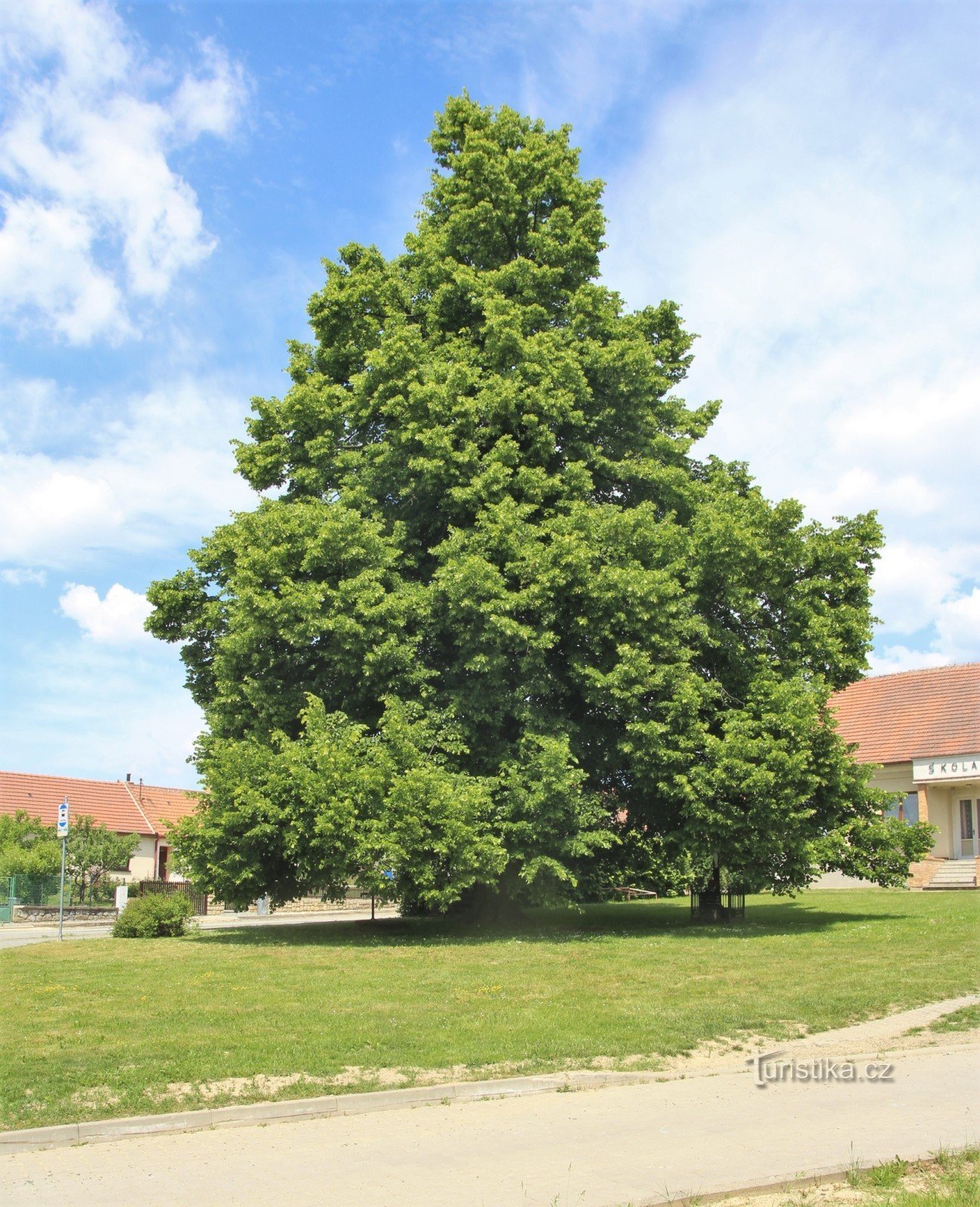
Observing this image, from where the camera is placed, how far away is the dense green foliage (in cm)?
3841

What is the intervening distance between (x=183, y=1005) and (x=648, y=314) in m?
18.9

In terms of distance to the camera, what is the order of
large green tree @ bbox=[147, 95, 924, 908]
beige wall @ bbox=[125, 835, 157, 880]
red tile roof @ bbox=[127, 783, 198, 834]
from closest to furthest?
large green tree @ bbox=[147, 95, 924, 908] < beige wall @ bbox=[125, 835, 157, 880] < red tile roof @ bbox=[127, 783, 198, 834]

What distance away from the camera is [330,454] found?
78.3ft

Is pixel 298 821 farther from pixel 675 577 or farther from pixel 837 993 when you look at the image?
pixel 837 993

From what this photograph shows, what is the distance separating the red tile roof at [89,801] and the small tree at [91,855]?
10222 mm

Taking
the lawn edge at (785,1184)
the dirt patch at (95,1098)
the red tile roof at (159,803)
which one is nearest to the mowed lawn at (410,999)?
the dirt patch at (95,1098)

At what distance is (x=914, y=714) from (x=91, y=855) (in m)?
32.1

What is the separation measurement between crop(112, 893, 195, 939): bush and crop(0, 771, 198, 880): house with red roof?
33.0 m

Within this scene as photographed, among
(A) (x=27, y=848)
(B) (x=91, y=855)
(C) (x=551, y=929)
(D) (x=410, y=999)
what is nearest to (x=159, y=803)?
(A) (x=27, y=848)

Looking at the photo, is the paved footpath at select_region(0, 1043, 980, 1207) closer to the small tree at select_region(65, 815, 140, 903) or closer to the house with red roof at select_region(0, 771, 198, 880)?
Answer: the small tree at select_region(65, 815, 140, 903)

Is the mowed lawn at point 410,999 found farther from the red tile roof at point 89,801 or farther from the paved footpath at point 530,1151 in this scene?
the red tile roof at point 89,801

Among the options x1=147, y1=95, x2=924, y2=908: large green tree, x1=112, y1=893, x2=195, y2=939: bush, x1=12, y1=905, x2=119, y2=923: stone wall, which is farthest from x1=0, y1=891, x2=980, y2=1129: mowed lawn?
x1=12, y1=905, x2=119, y2=923: stone wall

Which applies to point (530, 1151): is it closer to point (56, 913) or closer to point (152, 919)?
point (152, 919)

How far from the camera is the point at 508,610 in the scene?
1967cm
